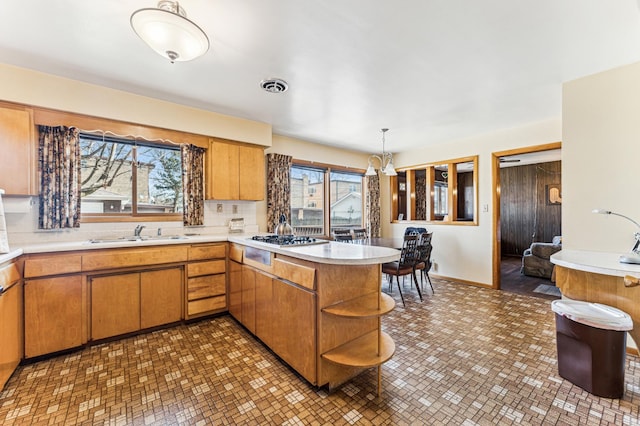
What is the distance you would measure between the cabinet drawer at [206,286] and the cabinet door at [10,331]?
1.32 metres

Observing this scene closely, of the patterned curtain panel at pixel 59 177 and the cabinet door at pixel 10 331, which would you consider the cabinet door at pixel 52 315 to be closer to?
the cabinet door at pixel 10 331

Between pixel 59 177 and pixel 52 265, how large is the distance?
0.94 metres

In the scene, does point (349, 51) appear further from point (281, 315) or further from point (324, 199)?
point (324, 199)

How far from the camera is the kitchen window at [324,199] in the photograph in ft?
16.5

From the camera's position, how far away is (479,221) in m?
4.68

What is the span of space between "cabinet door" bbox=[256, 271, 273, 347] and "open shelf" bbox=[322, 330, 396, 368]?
737mm

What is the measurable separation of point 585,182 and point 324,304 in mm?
2984

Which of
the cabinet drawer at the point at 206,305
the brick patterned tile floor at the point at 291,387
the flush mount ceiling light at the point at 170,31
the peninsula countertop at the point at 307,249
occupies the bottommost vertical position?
the brick patterned tile floor at the point at 291,387

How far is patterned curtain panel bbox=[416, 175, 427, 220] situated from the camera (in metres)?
6.15

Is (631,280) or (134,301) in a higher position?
(631,280)

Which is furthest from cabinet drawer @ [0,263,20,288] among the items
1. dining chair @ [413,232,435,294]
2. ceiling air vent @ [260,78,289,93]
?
dining chair @ [413,232,435,294]

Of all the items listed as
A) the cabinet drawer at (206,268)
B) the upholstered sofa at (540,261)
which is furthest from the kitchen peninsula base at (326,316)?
the upholstered sofa at (540,261)

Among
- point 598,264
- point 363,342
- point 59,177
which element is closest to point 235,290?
point 363,342

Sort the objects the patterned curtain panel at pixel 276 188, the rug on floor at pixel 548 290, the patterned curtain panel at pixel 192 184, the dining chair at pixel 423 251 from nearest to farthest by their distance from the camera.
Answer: the patterned curtain panel at pixel 192 184, the dining chair at pixel 423 251, the rug on floor at pixel 548 290, the patterned curtain panel at pixel 276 188
